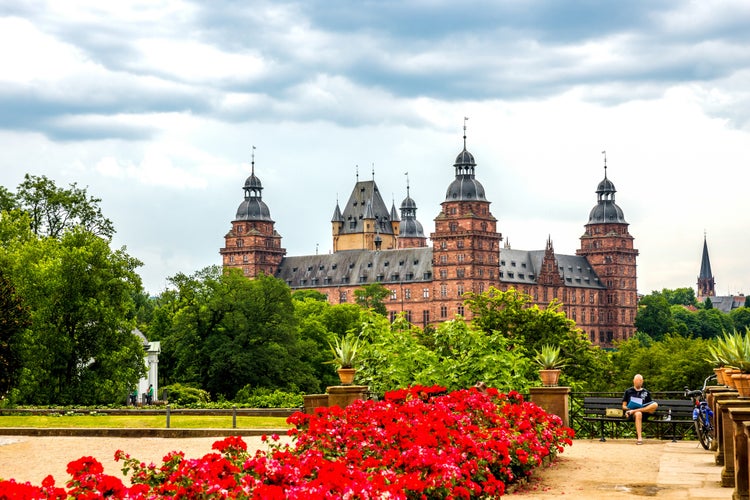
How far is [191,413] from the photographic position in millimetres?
35406

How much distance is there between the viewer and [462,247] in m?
164

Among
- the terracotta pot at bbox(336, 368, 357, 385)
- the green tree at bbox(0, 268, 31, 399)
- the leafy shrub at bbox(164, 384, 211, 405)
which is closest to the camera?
the terracotta pot at bbox(336, 368, 357, 385)

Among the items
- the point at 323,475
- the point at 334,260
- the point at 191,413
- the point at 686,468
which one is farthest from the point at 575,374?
the point at 334,260

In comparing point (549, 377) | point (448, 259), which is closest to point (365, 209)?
point (448, 259)

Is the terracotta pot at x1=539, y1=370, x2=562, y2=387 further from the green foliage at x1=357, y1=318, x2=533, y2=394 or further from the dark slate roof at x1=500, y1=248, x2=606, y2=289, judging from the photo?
the dark slate roof at x1=500, y1=248, x2=606, y2=289

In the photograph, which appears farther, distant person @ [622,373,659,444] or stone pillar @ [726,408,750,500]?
distant person @ [622,373,659,444]

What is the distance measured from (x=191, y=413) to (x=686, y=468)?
2073cm

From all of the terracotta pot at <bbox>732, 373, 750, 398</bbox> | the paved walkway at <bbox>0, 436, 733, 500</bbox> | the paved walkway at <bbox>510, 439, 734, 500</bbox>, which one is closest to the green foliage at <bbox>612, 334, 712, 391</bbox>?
the paved walkway at <bbox>0, 436, 733, 500</bbox>

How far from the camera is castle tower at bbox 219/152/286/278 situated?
187 m

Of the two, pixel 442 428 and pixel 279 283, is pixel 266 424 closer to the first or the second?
pixel 442 428

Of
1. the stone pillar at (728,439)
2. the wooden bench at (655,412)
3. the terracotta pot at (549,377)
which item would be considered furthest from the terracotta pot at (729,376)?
the terracotta pot at (549,377)

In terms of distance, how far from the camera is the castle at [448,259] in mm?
164750

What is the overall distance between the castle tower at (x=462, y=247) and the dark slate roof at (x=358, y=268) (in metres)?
6.75

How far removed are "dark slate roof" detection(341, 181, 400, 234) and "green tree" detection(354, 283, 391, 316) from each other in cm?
2310
